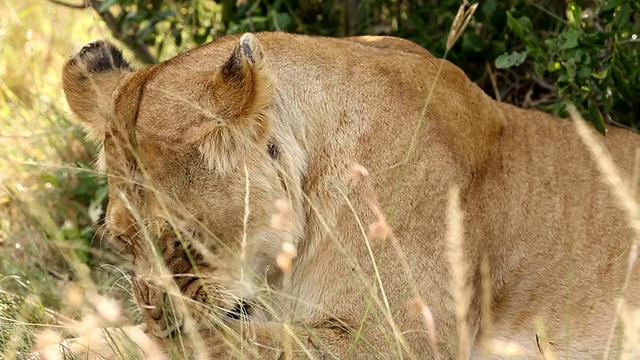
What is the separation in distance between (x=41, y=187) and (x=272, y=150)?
6.55ft


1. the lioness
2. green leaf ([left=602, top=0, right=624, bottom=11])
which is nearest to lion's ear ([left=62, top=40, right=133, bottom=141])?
the lioness

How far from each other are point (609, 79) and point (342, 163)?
1.20 meters

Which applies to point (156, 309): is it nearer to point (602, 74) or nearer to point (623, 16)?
point (602, 74)

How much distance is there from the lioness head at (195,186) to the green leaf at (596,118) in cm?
117

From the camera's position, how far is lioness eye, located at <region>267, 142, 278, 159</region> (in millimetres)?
2754

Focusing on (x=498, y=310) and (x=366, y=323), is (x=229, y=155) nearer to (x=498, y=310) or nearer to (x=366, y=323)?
(x=366, y=323)

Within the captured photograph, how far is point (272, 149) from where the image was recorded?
276 cm

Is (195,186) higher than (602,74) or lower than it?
higher

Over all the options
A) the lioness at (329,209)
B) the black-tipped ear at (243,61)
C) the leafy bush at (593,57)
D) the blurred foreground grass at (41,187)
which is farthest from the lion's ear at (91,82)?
the leafy bush at (593,57)

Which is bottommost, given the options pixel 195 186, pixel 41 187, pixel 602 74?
pixel 41 187

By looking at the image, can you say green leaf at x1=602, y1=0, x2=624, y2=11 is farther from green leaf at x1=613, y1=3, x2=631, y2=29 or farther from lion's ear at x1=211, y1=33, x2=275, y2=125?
lion's ear at x1=211, y1=33, x2=275, y2=125

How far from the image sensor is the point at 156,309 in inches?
107

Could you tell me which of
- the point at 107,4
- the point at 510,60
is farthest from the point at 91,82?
the point at 510,60

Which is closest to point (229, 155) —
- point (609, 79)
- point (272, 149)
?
point (272, 149)
